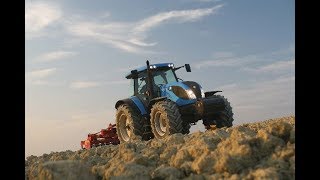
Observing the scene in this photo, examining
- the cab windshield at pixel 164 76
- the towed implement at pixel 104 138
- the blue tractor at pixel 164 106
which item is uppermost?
the cab windshield at pixel 164 76

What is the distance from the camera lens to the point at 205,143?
14.8ft

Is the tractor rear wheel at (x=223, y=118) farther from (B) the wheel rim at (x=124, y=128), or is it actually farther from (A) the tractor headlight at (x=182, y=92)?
(B) the wheel rim at (x=124, y=128)

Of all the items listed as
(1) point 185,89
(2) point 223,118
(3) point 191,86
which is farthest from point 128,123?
(2) point 223,118

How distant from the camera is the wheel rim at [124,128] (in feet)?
41.1

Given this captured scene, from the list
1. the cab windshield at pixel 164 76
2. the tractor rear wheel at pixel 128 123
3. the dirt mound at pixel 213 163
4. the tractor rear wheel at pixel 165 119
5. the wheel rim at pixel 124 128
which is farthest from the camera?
the wheel rim at pixel 124 128

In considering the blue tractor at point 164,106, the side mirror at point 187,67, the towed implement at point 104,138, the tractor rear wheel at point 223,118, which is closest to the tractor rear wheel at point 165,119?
the blue tractor at point 164,106

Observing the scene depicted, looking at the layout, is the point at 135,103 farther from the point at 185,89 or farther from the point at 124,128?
the point at 185,89

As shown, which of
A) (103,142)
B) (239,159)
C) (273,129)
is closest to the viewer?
(239,159)

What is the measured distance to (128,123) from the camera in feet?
Result: 40.3

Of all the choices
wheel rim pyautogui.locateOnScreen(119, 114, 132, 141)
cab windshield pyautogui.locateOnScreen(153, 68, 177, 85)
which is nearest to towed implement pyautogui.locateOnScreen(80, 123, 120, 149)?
wheel rim pyautogui.locateOnScreen(119, 114, 132, 141)

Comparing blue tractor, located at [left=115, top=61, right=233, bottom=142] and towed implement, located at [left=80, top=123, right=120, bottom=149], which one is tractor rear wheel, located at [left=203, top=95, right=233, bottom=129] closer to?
blue tractor, located at [left=115, top=61, right=233, bottom=142]
